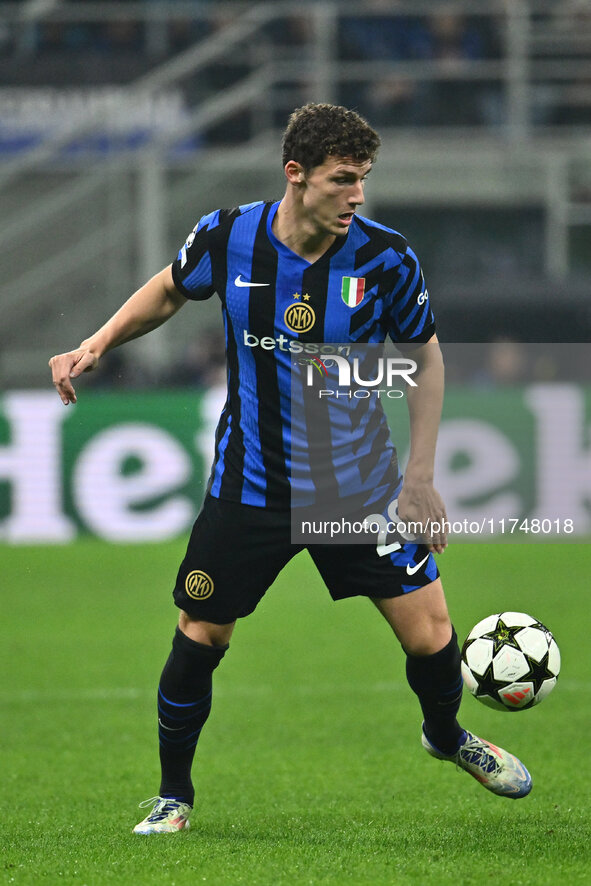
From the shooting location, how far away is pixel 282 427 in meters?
4.18

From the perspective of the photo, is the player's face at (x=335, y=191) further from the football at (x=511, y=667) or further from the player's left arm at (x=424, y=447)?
the football at (x=511, y=667)

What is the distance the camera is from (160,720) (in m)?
4.34

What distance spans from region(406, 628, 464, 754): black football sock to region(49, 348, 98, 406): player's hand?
1.36 m

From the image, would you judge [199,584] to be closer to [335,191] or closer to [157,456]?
[335,191]

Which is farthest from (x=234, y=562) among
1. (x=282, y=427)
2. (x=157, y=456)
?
(x=157, y=456)

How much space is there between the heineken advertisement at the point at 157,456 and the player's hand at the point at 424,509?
25.7 ft

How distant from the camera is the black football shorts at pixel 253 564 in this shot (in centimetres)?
414

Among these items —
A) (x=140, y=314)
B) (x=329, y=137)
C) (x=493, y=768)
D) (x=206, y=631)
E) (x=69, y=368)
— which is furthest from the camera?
(x=493, y=768)

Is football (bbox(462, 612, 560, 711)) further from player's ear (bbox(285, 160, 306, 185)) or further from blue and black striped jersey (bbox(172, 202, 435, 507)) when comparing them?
player's ear (bbox(285, 160, 306, 185))

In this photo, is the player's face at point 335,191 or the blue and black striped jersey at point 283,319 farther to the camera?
the blue and black striped jersey at point 283,319

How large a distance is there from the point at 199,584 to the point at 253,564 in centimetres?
18

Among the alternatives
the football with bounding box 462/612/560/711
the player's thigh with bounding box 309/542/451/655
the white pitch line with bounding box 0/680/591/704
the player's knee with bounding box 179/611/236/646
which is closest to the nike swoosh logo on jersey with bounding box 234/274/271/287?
the player's thigh with bounding box 309/542/451/655

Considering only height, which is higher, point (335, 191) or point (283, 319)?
point (335, 191)

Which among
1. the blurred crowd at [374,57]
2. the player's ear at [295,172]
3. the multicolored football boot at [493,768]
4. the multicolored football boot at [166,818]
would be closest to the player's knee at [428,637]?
the multicolored football boot at [493,768]
